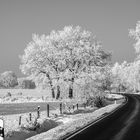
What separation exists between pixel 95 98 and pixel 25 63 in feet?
63.2

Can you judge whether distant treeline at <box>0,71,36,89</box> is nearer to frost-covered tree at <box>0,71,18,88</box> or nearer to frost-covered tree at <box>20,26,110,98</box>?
frost-covered tree at <box>0,71,18,88</box>

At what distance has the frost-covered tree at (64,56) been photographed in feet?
155

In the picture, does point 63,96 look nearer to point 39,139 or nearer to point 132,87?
point 39,139

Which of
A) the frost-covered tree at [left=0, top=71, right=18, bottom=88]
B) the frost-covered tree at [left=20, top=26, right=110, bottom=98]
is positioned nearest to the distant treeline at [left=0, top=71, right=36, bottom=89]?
the frost-covered tree at [left=0, top=71, right=18, bottom=88]

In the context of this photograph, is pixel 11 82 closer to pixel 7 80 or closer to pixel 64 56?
pixel 7 80

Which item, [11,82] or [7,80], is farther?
[7,80]

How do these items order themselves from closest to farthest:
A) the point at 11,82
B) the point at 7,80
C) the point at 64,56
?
1. the point at 64,56
2. the point at 11,82
3. the point at 7,80

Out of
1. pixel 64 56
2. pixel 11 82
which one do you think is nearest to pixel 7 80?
pixel 11 82

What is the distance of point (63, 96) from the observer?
42.8 metres

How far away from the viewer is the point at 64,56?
48.6 m

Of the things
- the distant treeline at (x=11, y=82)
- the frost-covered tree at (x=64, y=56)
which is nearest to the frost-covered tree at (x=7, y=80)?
the distant treeline at (x=11, y=82)

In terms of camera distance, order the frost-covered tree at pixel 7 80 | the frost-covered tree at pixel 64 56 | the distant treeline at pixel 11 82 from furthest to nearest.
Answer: the frost-covered tree at pixel 7 80 < the distant treeline at pixel 11 82 < the frost-covered tree at pixel 64 56

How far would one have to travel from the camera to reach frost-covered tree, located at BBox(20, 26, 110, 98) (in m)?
47.2

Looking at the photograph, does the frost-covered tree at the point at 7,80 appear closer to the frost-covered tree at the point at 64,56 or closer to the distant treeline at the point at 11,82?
the distant treeline at the point at 11,82
